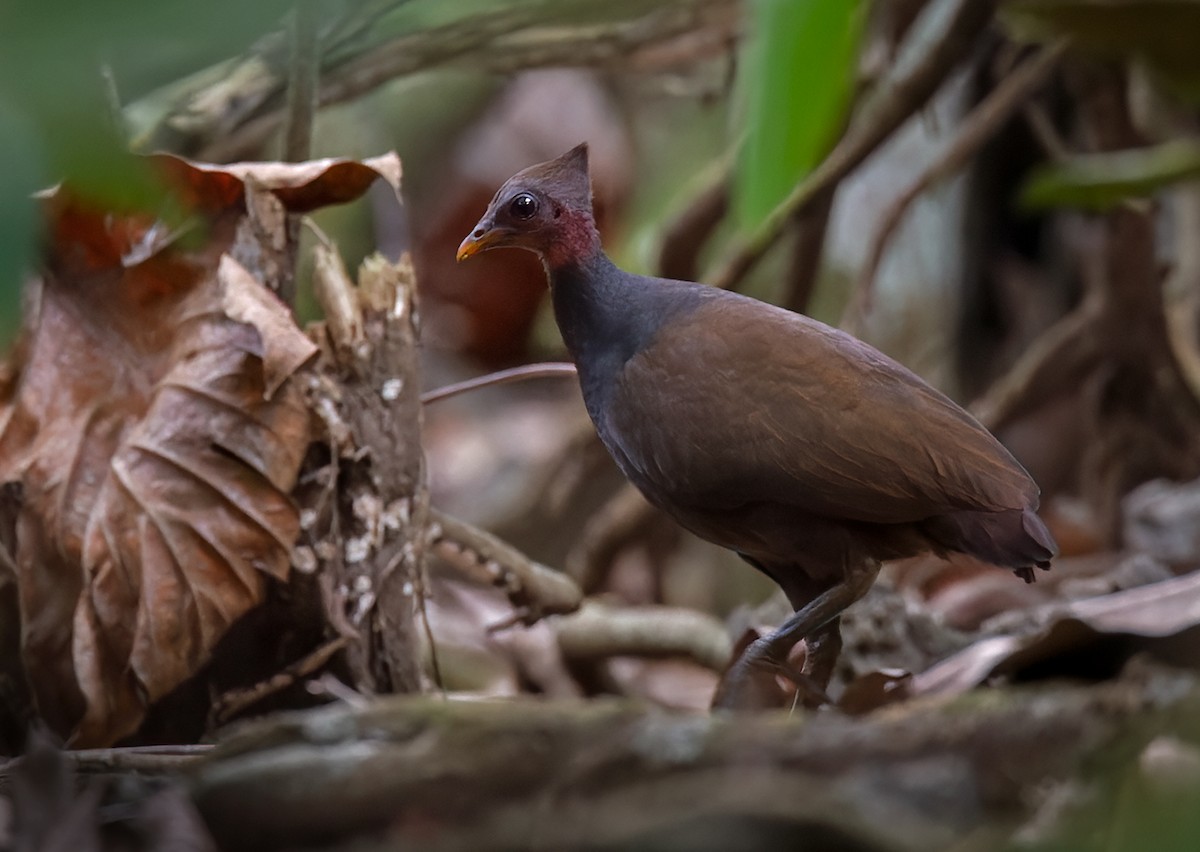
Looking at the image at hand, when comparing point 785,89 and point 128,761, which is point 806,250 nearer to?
point 128,761

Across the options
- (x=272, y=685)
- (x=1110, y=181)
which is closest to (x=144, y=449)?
(x=272, y=685)

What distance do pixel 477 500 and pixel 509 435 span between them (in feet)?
4.34

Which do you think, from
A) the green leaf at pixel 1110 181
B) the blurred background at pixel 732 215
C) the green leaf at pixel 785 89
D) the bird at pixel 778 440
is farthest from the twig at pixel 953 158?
the green leaf at pixel 785 89

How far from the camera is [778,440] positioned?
210cm

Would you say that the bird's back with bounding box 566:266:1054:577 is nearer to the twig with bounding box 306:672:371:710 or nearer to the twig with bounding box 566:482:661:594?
the twig with bounding box 306:672:371:710

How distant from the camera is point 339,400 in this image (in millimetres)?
2434

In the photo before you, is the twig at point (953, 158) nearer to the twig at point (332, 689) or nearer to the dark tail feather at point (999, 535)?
the dark tail feather at point (999, 535)

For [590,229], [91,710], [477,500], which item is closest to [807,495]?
[590,229]

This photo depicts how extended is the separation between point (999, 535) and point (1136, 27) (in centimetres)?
203

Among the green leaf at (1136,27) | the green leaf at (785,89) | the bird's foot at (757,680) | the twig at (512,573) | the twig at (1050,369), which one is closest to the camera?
the green leaf at (785,89)

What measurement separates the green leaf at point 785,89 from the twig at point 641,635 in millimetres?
3050

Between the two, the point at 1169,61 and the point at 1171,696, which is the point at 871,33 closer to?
the point at 1169,61

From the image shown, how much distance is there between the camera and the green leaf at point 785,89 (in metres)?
0.76

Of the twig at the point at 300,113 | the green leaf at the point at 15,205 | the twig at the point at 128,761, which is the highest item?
the green leaf at the point at 15,205
